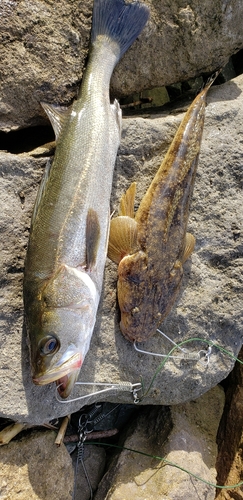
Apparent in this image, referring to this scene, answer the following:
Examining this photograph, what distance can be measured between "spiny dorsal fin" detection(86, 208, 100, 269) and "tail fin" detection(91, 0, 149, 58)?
153 centimetres

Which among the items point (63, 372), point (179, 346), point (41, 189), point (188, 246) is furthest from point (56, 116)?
point (179, 346)

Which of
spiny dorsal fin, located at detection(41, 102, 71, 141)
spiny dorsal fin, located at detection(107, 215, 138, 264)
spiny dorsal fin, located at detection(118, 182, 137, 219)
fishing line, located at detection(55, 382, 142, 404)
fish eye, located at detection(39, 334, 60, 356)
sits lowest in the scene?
fishing line, located at detection(55, 382, 142, 404)

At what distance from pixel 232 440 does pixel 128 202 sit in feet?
8.28

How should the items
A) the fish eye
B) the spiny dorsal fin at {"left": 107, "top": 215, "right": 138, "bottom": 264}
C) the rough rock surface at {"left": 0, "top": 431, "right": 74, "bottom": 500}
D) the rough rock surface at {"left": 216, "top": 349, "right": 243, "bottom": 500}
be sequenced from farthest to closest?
the rough rock surface at {"left": 216, "top": 349, "right": 243, "bottom": 500} < the spiny dorsal fin at {"left": 107, "top": 215, "right": 138, "bottom": 264} < the rough rock surface at {"left": 0, "top": 431, "right": 74, "bottom": 500} < the fish eye

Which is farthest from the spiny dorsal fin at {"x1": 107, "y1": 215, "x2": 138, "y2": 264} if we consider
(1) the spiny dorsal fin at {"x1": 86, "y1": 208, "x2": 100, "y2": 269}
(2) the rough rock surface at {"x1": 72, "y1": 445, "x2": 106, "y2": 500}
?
(2) the rough rock surface at {"x1": 72, "y1": 445, "x2": 106, "y2": 500}

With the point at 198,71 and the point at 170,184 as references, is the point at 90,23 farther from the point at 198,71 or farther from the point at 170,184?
the point at 170,184

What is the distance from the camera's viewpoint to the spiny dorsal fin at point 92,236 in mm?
3334

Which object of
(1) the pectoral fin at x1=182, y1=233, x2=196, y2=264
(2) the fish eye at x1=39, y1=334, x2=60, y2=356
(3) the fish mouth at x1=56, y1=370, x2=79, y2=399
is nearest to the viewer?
(2) the fish eye at x1=39, y1=334, x2=60, y2=356

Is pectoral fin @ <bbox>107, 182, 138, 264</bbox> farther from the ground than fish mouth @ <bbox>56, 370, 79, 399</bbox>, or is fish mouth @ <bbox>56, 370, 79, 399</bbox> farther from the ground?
pectoral fin @ <bbox>107, 182, 138, 264</bbox>

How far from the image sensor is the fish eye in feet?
10.0

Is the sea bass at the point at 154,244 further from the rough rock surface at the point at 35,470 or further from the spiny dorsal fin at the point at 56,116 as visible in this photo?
the rough rock surface at the point at 35,470

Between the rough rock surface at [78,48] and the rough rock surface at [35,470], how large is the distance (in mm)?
2598

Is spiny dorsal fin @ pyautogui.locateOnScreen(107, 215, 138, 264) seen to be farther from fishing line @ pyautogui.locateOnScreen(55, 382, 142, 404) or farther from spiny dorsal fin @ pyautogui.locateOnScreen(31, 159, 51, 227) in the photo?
fishing line @ pyautogui.locateOnScreen(55, 382, 142, 404)

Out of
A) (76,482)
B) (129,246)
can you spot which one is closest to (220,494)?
(76,482)
